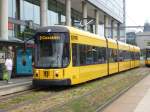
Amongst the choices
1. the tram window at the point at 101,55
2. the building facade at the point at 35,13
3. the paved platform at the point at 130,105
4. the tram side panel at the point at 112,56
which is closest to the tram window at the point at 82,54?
the tram window at the point at 101,55

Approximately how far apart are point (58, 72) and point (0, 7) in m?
15.2

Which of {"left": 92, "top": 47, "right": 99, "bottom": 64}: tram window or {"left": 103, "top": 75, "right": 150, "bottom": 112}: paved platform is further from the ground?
{"left": 92, "top": 47, "right": 99, "bottom": 64}: tram window

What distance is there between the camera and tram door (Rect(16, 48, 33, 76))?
28.6 metres

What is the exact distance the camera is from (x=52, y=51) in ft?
70.9

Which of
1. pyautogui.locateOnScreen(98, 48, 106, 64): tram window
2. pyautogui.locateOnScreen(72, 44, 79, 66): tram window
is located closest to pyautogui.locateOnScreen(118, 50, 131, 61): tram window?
pyautogui.locateOnScreen(98, 48, 106, 64): tram window

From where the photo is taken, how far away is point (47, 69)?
21406 millimetres

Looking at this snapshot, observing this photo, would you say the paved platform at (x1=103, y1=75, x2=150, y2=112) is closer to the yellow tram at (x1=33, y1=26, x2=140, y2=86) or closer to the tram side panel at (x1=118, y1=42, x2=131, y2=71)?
the yellow tram at (x1=33, y1=26, x2=140, y2=86)

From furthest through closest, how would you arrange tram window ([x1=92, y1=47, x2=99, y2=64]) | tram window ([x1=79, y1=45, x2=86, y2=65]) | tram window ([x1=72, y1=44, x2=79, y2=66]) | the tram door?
the tram door, tram window ([x1=92, y1=47, x2=99, y2=64]), tram window ([x1=79, y1=45, x2=86, y2=65]), tram window ([x1=72, y1=44, x2=79, y2=66])

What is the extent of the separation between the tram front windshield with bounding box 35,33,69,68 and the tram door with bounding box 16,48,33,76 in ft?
20.3

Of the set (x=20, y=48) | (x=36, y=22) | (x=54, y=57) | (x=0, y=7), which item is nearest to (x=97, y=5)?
(x=36, y=22)

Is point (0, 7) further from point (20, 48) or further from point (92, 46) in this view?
point (92, 46)

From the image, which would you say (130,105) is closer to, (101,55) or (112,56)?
(101,55)

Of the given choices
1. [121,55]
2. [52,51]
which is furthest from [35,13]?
[52,51]

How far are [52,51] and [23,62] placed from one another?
22.4 feet
